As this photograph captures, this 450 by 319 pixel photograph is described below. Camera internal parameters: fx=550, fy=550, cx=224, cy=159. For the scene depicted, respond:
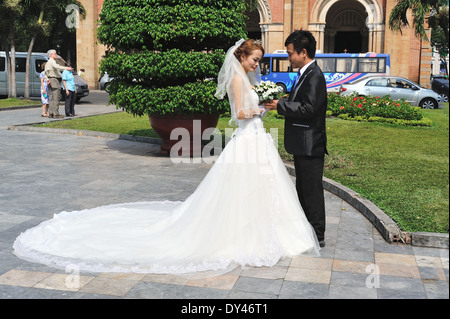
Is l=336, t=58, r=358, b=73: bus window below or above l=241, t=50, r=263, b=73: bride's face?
above

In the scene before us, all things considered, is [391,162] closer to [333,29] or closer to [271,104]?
[271,104]

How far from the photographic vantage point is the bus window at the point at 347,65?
30516 millimetres

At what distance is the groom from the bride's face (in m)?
0.30

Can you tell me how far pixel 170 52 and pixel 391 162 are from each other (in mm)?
4307

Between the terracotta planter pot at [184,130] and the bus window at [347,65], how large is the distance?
21.7m

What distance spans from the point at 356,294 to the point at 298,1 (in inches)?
1258

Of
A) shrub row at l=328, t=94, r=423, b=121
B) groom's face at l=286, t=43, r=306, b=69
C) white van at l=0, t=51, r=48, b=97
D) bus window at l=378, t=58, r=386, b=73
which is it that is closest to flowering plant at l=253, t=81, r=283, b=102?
groom's face at l=286, t=43, r=306, b=69

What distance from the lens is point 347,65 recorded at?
3066 cm

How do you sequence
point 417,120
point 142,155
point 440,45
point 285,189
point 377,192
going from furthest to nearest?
point 440,45 → point 417,120 → point 142,155 → point 377,192 → point 285,189

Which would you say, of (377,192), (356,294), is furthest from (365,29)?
(356,294)

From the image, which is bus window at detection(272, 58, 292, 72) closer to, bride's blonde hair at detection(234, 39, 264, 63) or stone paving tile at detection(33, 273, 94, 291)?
bride's blonde hair at detection(234, 39, 264, 63)

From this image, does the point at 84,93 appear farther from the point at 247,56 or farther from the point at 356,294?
the point at 356,294

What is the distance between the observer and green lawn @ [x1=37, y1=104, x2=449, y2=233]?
6.08 meters

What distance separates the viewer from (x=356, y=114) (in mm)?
16547
